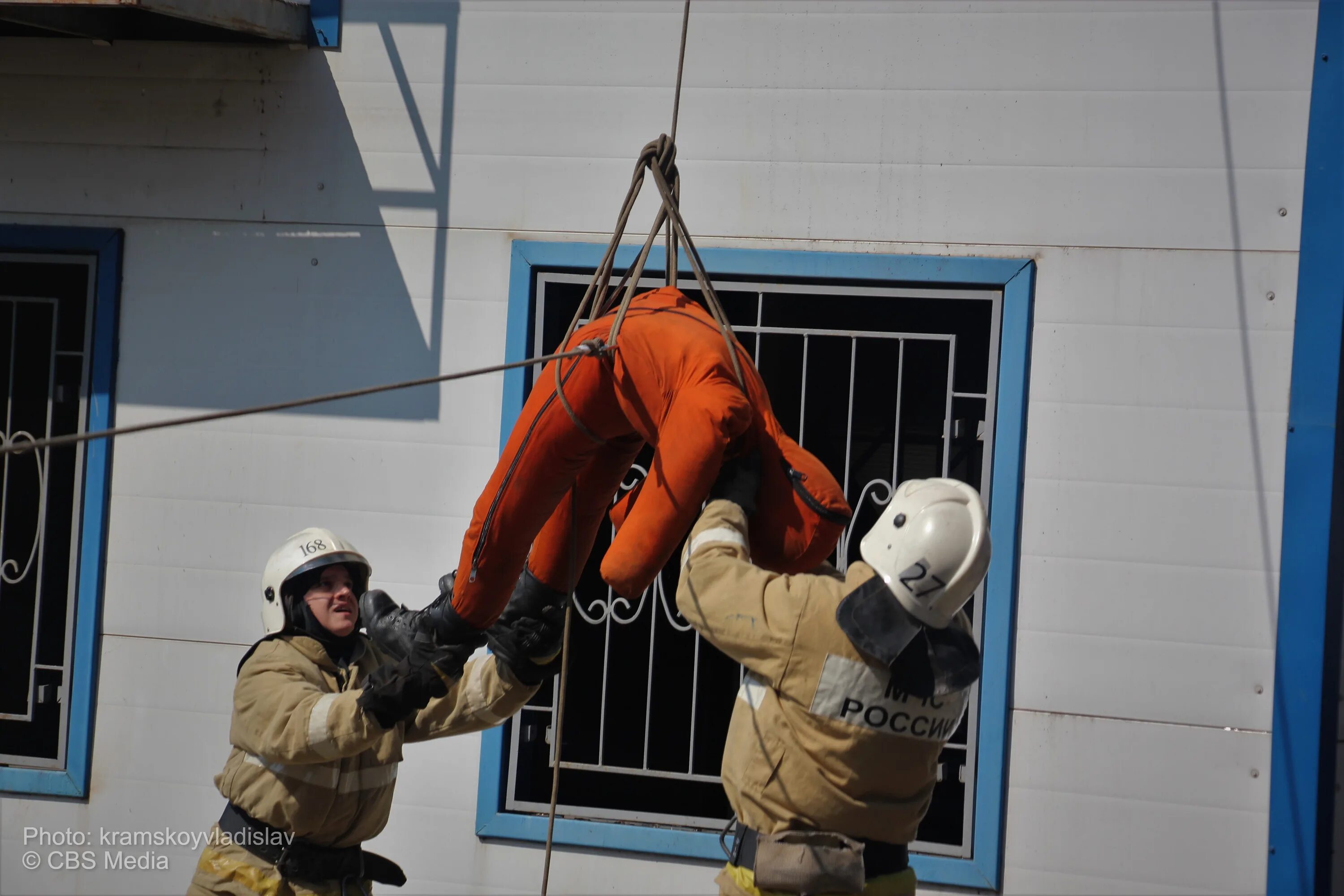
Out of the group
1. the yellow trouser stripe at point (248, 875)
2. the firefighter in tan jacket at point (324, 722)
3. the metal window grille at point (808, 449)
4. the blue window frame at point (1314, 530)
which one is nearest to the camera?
the firefighter in tan jacket at point (324, 722)

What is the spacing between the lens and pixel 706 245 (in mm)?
3510

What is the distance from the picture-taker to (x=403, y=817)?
11.8 ft

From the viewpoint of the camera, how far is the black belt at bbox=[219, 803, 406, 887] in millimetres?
2805

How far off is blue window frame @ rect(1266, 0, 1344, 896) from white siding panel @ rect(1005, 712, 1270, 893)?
3.0 inches

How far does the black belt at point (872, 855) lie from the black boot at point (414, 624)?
0.72m

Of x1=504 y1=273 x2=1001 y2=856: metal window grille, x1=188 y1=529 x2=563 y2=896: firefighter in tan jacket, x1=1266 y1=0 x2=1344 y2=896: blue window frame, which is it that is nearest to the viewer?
x1=188 y1=529 x2=563 y2=896: firefighter in tan jacket

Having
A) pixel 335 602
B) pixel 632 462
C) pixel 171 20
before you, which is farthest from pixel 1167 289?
pixel 171 20

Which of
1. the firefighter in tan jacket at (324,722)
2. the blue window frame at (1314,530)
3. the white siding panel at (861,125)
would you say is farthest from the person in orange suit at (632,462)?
the blue window frame at (1314,530)

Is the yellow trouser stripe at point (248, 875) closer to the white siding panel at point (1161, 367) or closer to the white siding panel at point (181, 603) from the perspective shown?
the white siding panel at point (181, 603)

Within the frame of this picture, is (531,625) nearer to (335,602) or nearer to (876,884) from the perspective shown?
(335,602)

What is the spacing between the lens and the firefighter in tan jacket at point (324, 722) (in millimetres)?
2633

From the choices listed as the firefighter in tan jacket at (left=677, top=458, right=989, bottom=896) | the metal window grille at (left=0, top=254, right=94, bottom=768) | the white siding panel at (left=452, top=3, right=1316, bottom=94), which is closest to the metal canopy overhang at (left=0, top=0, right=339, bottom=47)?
the white siding panel at (left=452, top=3, right=1316, bottom=94)

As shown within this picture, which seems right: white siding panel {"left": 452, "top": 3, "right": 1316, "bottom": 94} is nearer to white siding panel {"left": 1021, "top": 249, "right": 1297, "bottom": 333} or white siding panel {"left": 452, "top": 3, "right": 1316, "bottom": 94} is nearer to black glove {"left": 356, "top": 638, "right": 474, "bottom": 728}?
white siding panel {"left": 1021, "top": 249, "right": 1297, "bottom": 333}

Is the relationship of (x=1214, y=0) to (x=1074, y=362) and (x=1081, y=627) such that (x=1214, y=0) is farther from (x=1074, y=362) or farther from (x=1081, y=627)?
(x=1081, y=627)
